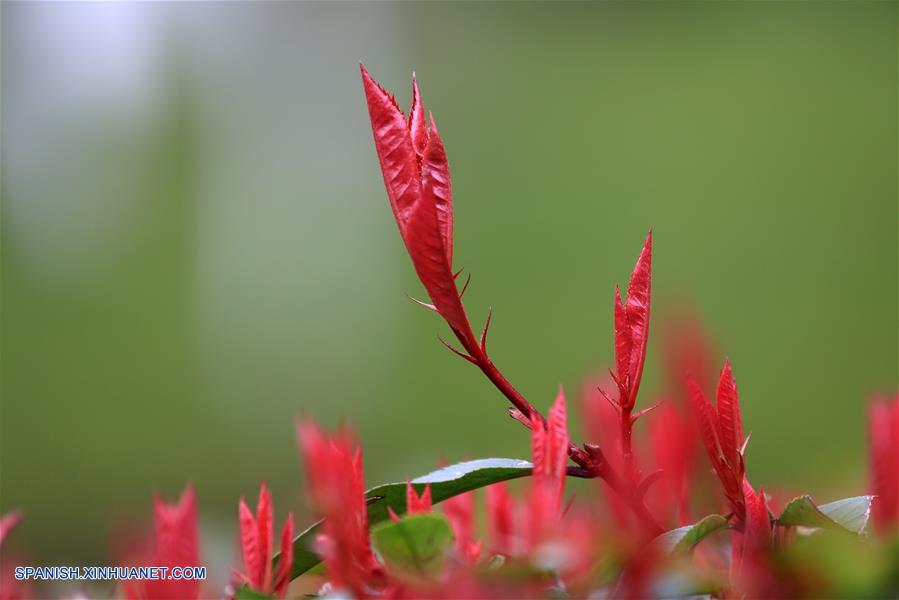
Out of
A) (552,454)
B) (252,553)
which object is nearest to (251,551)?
(252,553)

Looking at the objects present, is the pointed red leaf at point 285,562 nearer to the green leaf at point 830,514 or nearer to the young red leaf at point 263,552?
the young red leaf at point 263,552

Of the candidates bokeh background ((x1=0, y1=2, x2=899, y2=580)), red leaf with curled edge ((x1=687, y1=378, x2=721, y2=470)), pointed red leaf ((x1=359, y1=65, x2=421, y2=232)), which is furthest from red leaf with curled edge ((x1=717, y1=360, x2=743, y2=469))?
bokeh background ((x1=0, y1=2, x2=899, y2=580))

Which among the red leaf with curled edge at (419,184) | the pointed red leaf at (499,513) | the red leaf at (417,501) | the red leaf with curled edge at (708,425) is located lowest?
the pointed red leaf at (499,513)

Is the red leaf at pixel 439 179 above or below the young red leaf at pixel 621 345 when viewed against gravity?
above

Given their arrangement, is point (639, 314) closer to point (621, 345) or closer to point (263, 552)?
point (621, 345)

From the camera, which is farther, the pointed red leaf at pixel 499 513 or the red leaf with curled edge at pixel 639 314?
the pointed red leaf at pixel 499 513

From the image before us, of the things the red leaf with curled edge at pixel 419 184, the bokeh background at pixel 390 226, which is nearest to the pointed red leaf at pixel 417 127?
the red leaf with curled edge at pixel 419 184
